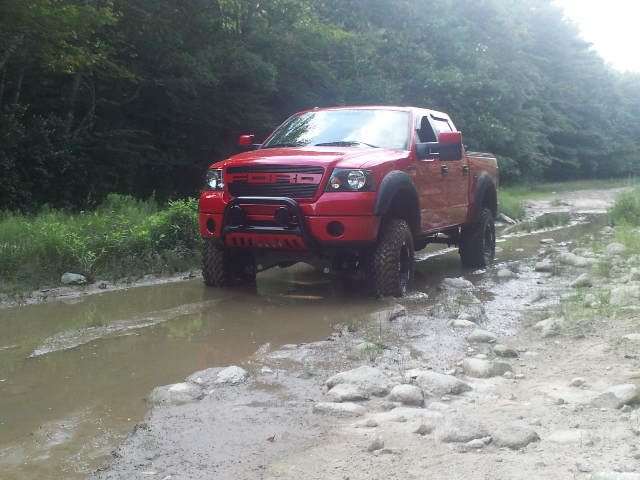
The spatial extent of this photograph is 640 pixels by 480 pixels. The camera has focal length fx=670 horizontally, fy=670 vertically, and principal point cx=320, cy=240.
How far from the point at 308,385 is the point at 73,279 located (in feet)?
14.2

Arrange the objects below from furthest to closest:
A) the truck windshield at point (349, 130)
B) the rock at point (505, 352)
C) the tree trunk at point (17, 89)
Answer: the tree trunk at point (17, 89), the truck windshield at point (349, 130), the rock at point (505, 352)

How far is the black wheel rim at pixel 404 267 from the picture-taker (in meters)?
6.89

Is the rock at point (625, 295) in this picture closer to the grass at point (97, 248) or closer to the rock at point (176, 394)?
the rock at point (176, 394)

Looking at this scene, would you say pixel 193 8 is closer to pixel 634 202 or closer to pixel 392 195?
pixel 634 202

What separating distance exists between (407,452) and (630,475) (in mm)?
885

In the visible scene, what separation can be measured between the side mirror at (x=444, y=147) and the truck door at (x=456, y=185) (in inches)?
19.3

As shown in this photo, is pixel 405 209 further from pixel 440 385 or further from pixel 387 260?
pixel 440 385

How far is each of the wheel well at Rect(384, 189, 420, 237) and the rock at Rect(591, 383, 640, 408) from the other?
350cm

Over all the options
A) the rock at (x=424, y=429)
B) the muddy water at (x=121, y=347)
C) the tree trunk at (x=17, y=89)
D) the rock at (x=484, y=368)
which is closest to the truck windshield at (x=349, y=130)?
the muddy water at (x=121, y=347)

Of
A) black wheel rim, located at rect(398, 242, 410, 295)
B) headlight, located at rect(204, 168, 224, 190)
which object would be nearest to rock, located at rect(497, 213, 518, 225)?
black wheel rim, located at rect(398, 242, 410, 295)

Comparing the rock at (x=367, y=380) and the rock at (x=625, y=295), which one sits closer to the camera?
the rock at (x=367, y=380)

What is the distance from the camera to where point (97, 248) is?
8250 millimetres

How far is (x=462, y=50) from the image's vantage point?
2664 cm

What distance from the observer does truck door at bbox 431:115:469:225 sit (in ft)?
26.3
